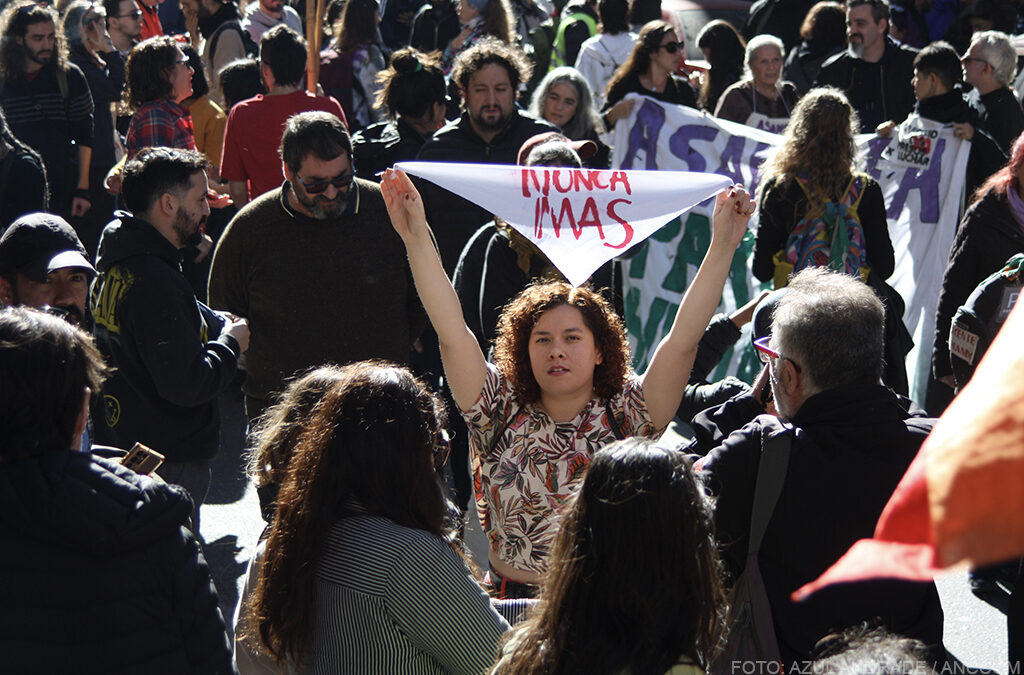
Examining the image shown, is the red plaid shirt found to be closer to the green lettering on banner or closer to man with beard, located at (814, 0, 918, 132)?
the green lettering on banner

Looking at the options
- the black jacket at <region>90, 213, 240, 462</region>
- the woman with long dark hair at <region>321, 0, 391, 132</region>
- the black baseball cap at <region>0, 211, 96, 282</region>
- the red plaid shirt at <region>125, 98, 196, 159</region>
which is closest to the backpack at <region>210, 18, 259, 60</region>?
the woman with long dark hair at <region>321, 0, 391, 132</region>

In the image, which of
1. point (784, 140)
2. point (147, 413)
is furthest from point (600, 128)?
point (147, 413)

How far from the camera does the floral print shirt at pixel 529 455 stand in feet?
9.82

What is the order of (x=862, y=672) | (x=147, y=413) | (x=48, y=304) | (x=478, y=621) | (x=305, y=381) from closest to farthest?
(x=862, y=672) < (x=478, y=621) < (x=305, y=381) < (x=48, y=304) < (x=147, y=413)

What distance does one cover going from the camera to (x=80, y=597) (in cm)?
212

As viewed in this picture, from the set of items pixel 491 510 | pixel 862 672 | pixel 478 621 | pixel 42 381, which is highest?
pixel 42 381

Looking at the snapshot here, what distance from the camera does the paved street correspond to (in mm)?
4176

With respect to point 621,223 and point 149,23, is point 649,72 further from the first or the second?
point 149,23

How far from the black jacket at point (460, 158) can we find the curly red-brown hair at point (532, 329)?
6.96ft

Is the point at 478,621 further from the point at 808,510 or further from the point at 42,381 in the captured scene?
the point at 42,381

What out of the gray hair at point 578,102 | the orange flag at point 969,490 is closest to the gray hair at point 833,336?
the orange flag at point 969,490

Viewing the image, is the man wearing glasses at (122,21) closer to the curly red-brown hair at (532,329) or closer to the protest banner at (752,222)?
the protest banner at (752,222)

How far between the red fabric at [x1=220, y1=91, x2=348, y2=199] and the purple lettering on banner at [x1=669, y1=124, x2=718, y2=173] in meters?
2.46

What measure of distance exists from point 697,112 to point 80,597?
572 cm
